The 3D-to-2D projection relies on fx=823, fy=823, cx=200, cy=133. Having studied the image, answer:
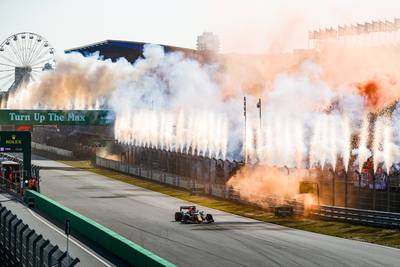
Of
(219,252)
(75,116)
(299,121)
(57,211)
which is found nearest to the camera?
(219,252)

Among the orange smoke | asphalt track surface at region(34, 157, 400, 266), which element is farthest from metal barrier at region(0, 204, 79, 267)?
the orange smoke

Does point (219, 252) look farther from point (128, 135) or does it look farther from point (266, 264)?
point (128, 135)

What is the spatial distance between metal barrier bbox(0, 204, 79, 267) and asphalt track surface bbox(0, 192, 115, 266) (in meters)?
3.91

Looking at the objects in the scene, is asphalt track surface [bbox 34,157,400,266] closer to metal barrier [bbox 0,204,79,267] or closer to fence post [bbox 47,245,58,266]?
metal barrier [bbox 0,204,79,267]

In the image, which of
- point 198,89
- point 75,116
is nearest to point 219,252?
point 75,116

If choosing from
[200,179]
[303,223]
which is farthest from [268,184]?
[303,223]

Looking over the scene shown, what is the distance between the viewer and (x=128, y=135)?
115 metres

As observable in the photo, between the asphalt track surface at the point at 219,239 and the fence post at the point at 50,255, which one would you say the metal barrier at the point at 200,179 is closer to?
the asphalt track surface at the point at 219,239

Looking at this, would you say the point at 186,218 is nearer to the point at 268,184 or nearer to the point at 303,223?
the point at 303,223

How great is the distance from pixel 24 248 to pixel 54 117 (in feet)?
217

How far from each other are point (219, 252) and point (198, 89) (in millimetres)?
68123

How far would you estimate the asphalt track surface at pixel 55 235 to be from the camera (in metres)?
34.5

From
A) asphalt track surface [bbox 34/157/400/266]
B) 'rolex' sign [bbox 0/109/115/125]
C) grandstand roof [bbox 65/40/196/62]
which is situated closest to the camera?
asphalt track surface [bbox 34/157/400/266]

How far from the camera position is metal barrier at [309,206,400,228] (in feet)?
141
